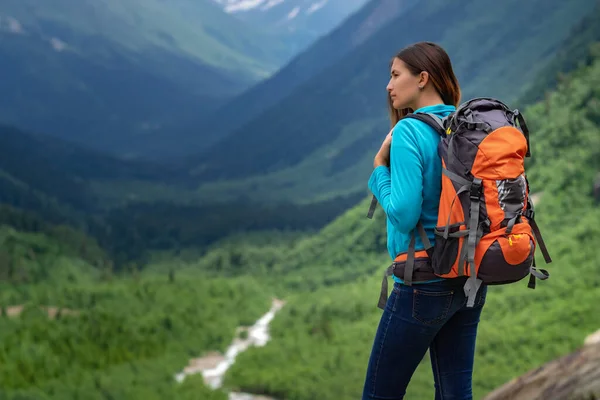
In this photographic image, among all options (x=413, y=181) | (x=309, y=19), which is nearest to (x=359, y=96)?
(x=413, y=181)

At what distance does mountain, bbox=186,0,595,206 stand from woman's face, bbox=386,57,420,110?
37.8 metres

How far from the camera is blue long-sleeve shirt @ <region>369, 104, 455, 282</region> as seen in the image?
2.85 meters

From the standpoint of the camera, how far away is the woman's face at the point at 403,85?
3096mm

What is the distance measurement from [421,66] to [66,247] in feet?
95.2

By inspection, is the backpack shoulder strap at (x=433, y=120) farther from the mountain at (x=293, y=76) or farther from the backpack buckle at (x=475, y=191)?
the mountain at (x=293, y=76)

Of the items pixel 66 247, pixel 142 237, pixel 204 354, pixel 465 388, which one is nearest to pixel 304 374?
pixel 204 354

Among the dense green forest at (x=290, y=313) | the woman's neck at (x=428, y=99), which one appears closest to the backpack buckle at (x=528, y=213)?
the woman's neck at (x=428, y=99)

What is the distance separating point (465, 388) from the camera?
3236mm

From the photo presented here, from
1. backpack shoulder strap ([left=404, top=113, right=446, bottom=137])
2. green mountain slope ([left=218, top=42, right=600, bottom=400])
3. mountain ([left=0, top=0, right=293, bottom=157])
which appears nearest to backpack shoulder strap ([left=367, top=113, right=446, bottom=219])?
backpack shoulder strap ([left=404, top=113, right=446, bottom=137])

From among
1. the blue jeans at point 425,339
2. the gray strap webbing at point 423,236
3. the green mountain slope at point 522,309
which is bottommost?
the blue jeans at point 425,339

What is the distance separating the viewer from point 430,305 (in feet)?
9.57

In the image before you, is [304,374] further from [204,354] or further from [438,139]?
[438,139]

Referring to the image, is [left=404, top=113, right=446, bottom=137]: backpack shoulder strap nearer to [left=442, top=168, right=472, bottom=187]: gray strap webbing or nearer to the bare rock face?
[left=442, top=168, right=472, bottom=187]: gray strap webbing

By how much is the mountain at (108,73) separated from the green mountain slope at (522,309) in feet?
254
